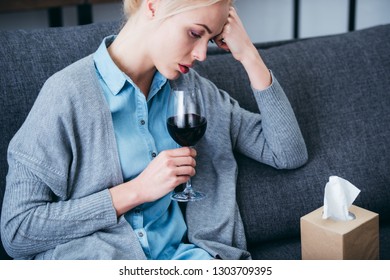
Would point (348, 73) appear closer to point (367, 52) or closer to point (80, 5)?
point (367, 52)

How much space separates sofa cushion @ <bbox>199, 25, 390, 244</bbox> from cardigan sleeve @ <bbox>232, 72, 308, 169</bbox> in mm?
62

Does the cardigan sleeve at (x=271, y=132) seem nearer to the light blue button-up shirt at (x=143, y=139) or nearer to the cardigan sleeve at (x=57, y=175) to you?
the light blue button-up shirt at (x=143, y=139)

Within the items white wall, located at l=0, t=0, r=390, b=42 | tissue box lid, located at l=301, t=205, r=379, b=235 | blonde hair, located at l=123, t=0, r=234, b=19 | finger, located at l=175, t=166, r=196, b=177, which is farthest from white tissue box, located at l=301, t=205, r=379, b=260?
white wall, located at l=0, t=0, r=390, b=42

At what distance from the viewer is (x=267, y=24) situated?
3889mm

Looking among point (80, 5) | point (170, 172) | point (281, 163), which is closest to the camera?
point (170, 172)

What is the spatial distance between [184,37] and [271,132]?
1.24 ft

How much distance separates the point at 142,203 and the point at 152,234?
0.10 metres

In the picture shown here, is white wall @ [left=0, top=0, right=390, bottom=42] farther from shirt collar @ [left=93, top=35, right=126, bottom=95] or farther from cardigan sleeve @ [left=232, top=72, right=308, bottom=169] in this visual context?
shirt collar @ [left=93, top=35, right=126, bottom=95]

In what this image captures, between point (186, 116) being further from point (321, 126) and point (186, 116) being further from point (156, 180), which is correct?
point (321, 126)

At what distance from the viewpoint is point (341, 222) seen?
1.19 metres

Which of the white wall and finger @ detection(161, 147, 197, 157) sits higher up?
the white wall

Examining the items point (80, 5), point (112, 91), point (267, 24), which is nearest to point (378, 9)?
point (267, 24)

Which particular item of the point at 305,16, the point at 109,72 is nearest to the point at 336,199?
the point at 109,72

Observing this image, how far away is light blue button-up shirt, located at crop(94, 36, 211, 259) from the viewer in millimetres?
1374
